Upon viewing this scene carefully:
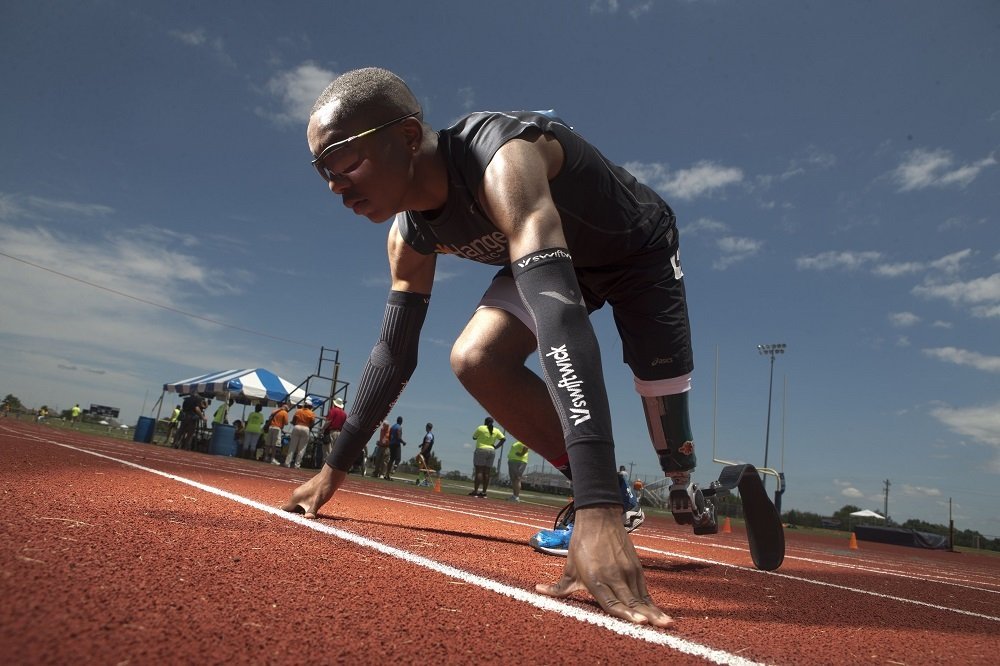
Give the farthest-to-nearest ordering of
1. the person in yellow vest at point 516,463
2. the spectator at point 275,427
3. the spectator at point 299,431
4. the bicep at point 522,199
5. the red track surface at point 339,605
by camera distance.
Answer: the spectator at point 275,427, the spectator at point 299,431, the person in yellow vest at point 516,463, the bicep at point 522,199, the red track surface at point 339,605

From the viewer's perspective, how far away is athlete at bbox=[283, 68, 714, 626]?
1541 millimetres

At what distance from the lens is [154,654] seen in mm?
889

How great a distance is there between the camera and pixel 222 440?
20031mm

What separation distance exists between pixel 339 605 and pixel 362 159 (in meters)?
1.45

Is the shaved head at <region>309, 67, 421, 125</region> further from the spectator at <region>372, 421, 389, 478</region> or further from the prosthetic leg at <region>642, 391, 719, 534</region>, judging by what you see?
the spectator at <region>372, 421, 389, 478</region>

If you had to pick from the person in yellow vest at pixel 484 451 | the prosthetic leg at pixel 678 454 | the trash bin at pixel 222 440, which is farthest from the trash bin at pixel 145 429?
the prosthetic leg at pixel 678 454

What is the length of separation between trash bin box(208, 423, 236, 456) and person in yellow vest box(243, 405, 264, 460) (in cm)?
40

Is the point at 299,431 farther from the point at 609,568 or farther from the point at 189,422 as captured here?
the point at 609,568

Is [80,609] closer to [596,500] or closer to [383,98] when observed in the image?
[596,500]

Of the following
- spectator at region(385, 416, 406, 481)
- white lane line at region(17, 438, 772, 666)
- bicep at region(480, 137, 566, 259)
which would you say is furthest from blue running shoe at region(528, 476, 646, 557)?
spectator at region(385, 416, 406, 481)

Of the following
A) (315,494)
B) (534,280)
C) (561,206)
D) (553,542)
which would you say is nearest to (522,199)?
(534,280)

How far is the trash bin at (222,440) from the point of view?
65.2 feet

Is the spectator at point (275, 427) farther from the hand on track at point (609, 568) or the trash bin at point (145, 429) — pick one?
the hand on track at point (609, 568)

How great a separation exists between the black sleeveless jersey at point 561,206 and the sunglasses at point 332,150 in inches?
6.7
